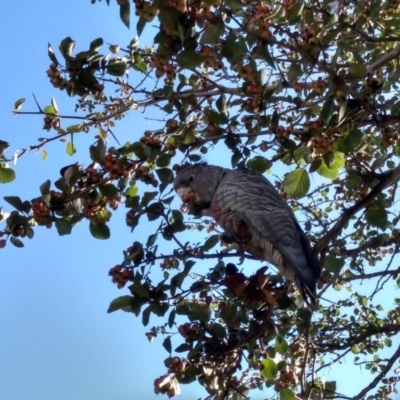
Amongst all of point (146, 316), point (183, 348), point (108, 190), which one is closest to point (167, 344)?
point (183, 348)

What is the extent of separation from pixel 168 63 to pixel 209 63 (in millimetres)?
217

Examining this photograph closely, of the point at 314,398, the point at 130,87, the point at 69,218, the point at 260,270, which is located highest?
the point at 130,87

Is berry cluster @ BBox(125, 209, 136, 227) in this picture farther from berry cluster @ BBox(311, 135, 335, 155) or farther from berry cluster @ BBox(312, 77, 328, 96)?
berry cluster @ BBox(312, 77, 328, 96)

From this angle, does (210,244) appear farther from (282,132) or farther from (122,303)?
(282,132)

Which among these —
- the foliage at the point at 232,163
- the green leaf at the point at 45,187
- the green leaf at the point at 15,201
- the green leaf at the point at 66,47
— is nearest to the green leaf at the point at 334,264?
the foliage at the point at 232,163

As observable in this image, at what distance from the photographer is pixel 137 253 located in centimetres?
275

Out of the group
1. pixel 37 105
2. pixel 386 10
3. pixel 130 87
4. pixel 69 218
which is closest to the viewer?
pixel 69 218

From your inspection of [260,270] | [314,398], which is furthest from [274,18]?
[314,398]

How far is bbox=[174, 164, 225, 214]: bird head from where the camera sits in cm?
426

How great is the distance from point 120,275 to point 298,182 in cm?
107

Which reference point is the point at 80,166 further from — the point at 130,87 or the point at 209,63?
the point at 130,87

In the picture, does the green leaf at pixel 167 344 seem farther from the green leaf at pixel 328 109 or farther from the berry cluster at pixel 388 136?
the berry cluster at pixel 388 136

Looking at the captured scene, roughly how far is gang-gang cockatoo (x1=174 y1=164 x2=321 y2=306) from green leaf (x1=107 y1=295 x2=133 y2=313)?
0.86 m

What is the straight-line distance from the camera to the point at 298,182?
314 cm
